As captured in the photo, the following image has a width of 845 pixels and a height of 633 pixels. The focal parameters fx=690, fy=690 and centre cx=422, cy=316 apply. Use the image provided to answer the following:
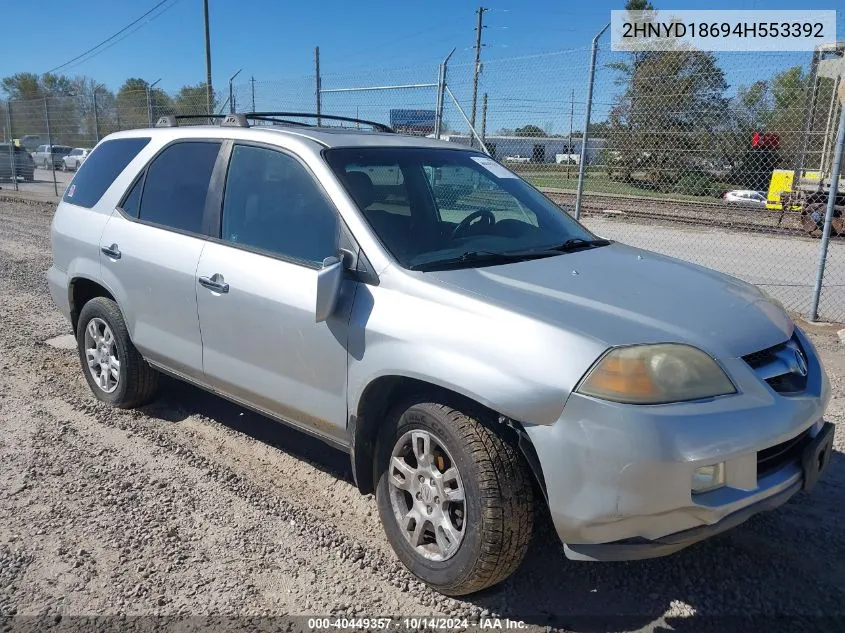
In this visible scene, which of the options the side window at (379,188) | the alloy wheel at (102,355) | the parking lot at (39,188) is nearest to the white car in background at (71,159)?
the parking lot at (39,188)

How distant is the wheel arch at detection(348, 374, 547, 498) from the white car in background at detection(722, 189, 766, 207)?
17.6 meters

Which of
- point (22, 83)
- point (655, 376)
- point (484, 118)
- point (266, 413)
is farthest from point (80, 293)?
point (22, 83)

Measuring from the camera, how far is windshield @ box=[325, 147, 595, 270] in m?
3.10

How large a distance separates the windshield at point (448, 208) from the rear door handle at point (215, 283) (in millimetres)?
792

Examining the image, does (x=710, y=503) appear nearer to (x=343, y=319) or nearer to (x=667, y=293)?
(x=667, y=293)

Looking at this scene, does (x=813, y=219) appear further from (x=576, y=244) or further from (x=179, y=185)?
(x=179, y=185)

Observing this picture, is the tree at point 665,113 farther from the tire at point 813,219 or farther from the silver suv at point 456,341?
the silver suv at point 456,341

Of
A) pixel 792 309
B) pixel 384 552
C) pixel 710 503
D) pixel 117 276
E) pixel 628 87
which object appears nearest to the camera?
pixel 710 503

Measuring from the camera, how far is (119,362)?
171 inches

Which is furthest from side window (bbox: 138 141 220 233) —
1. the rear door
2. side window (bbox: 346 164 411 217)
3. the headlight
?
the headlight

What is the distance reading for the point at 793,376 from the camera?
8.69 feet

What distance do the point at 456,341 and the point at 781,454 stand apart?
1.26 m

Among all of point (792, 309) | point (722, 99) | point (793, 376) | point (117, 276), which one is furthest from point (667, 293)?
point (722, 99)

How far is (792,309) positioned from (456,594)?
20.0ft
